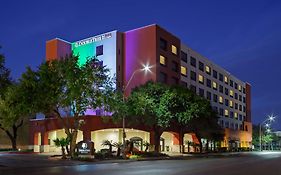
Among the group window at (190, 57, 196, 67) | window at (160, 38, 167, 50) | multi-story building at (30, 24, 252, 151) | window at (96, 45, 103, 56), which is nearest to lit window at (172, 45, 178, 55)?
multi-story building at (30, 24, 252, 151)

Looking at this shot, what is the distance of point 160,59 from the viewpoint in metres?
75.8

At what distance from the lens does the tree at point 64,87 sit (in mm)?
43031

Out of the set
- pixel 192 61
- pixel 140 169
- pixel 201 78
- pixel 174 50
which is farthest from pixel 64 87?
pixel 201 78

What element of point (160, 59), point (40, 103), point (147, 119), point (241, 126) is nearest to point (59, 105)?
point (40, 103)

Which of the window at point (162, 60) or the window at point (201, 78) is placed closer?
the window at point (162, 60)

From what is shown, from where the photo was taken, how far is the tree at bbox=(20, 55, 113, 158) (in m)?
Result: 43.0

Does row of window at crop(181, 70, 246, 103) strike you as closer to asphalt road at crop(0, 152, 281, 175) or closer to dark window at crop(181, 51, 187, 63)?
dark window at crop(181, 51, 187, 63)

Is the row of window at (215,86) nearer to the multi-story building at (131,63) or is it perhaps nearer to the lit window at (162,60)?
the multi-story building at (131,63)

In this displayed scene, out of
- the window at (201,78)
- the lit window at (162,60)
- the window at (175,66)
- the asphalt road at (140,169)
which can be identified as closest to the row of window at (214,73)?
the window at (201,78)

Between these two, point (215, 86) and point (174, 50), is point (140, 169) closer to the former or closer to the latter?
point (174, 50)

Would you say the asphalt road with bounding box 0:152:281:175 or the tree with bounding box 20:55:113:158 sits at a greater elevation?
the tree with bounding box 20:55:113:158

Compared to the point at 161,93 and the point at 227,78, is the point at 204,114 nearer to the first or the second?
the point at 161,93

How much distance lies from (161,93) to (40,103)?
20448mm

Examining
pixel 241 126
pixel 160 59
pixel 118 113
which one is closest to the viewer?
pixel 118 113
